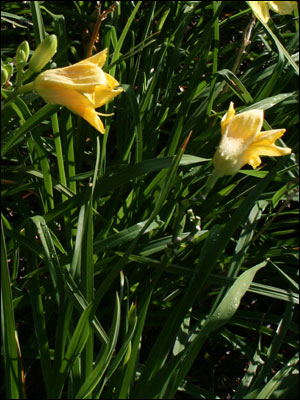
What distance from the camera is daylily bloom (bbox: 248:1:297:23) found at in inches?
63.2

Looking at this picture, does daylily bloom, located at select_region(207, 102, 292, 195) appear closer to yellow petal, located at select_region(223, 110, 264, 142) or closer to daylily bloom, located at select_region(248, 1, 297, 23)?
yellow petal, located at select_region(223, 110, 264, 142)

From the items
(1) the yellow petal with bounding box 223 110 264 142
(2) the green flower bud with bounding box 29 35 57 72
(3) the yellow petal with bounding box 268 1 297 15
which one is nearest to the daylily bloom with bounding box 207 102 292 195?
(1) the yellow petal with bounding box 223 110 264 142

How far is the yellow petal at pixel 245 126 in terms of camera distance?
121 cm

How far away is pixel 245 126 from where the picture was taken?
47.8 inches

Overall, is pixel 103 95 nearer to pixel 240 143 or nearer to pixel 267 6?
pixel 240 143

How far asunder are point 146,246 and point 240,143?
19.3 inches

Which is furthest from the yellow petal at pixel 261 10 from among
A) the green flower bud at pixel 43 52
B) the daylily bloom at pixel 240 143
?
the green flower bud at pixel 43 52

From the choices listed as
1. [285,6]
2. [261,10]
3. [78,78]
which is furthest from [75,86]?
[285,6]

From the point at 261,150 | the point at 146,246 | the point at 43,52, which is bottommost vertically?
the point at 146,246

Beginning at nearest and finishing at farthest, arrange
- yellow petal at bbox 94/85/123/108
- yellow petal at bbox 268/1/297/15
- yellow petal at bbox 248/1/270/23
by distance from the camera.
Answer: yellow petal at bbox 94/85/123/108 < yellow petal at bbox 248/1/270/23 < yellow petal at bbox 268/1/297/15

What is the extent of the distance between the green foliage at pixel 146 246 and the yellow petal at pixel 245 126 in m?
0.10

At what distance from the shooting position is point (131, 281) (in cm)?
170

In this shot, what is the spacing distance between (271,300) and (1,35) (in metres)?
1.75

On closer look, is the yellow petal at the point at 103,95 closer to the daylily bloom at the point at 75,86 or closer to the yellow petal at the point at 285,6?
the daylily bloom at the point at 75,86
